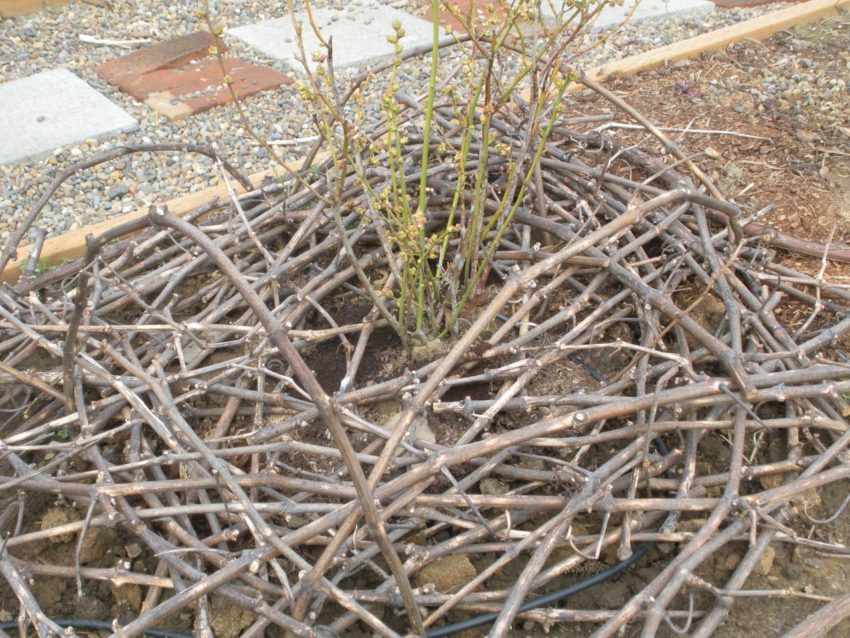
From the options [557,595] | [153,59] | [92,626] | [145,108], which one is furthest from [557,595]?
[153,59]

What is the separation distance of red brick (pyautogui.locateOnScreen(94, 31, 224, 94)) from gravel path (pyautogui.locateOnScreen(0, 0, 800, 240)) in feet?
0.22

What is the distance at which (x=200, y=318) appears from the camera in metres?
1.91

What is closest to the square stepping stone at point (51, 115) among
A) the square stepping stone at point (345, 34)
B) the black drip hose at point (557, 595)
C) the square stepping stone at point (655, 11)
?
the square stepping stone at point (345, 34)

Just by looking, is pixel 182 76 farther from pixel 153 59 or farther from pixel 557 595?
pixel 557 595

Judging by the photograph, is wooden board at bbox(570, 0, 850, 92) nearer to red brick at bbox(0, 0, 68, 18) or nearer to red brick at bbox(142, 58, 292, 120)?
red brick at bbox(142, 58, 292, 120)

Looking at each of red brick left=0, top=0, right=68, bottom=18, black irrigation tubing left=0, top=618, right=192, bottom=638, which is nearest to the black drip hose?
black irrigation tubing left=0, top=618, right=192, bottom=638

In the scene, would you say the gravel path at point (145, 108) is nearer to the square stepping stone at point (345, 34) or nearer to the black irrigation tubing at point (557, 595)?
the square stepping stone at point (345, 34)

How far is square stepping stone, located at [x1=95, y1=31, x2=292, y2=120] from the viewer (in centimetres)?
359

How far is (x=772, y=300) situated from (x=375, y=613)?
3.83 ft

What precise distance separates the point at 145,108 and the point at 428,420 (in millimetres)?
2574

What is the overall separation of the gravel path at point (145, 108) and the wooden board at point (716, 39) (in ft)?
1.55

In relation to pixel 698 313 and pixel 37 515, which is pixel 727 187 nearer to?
pixel 698 313

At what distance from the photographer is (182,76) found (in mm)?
3838

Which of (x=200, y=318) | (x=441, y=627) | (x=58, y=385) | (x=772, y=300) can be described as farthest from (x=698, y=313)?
(x=58, y=385)
